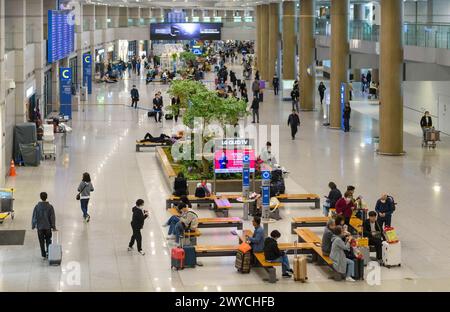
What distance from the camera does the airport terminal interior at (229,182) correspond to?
17.2 meters

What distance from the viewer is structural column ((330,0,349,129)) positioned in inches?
1607

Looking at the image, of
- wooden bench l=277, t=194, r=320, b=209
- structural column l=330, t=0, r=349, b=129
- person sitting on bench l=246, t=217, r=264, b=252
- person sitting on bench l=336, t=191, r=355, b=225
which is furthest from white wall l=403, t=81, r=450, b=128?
person sitting on bench l=246, t=217, r=264, b=252

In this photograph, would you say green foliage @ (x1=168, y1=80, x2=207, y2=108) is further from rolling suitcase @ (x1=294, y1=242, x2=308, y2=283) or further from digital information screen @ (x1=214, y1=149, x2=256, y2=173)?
rolling suitcase @ (x1=294, y1=242, x2=308, y2=283)

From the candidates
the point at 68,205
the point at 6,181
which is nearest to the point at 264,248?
the point at 68,205

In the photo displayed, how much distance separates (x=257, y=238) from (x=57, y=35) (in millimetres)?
29631

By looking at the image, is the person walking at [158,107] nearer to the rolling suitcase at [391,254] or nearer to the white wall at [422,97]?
the white wall at [422,97]

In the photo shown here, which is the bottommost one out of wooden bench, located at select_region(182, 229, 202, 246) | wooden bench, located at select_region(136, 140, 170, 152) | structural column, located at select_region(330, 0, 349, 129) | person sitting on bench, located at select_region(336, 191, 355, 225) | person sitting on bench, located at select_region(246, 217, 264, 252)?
wooden bench, located at select_region(182, 229, 202, 246)

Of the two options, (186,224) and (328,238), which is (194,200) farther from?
(328,238)

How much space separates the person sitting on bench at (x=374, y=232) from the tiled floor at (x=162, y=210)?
1.91 ft

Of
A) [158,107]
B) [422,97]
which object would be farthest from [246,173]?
[422,97]

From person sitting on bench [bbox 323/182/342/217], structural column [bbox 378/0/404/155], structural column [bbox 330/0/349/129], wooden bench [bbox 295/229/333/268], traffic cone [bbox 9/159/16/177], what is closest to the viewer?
wooden bench [bbox 295/229/333/268]

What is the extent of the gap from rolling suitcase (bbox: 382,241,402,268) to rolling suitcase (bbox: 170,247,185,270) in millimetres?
3672

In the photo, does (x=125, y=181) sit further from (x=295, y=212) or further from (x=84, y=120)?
(x=84, y=120)

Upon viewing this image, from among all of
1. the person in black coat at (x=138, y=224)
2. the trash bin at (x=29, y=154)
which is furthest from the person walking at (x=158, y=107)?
the person in black coat at (x=138, y=224)
